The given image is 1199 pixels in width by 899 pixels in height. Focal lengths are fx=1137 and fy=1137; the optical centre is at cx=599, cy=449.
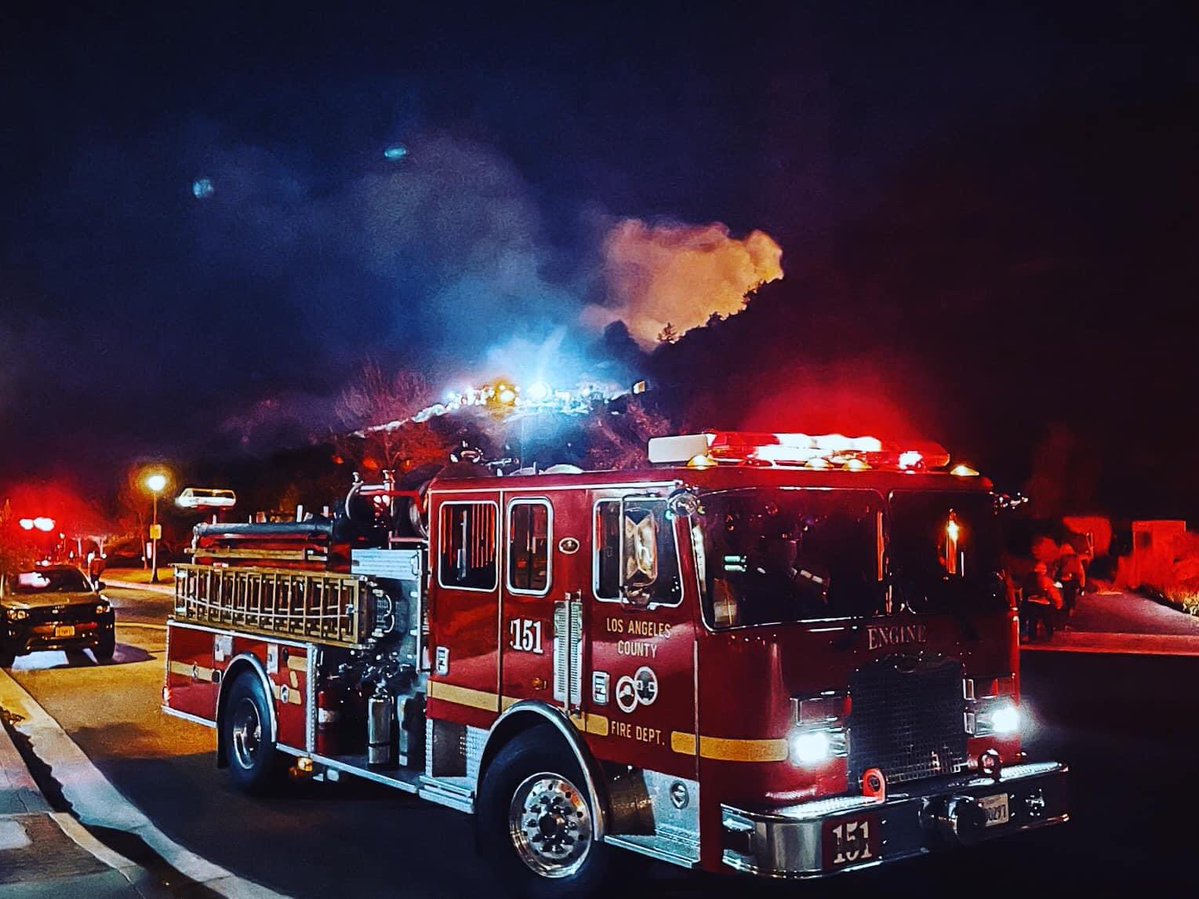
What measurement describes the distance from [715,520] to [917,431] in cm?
4188

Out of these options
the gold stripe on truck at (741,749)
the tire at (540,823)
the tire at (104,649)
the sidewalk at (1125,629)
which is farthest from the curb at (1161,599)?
the gold stripe on truck at (741,749)

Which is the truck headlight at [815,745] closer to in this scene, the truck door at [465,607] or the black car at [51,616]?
the truck door at [465,607]

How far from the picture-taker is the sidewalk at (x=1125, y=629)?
1955 centimetres

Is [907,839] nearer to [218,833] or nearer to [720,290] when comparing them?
[218,833]

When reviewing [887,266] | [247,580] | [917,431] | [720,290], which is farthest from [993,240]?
[247,580]

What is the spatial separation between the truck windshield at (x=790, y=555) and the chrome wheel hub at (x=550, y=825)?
1.34 metres

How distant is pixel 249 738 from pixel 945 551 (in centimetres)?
559

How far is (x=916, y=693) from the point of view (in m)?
5.66

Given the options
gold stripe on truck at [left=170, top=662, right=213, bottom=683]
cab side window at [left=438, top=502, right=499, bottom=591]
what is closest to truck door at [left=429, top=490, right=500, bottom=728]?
cab side window at [left=438, top=502, right=499, bottom=591]

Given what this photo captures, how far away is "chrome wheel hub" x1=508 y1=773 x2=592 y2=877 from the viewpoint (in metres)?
5.76

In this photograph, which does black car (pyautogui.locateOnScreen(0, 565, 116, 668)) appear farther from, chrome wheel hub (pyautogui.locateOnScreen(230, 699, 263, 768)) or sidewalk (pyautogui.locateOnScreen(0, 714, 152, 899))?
sidewalk (pyautogui.locateOnScreen(0, 714, 152, 899))

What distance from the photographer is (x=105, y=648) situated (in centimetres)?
1756

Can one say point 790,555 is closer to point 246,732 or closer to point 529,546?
point 529,546

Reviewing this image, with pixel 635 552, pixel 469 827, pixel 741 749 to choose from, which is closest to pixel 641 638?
pixel 635 552
